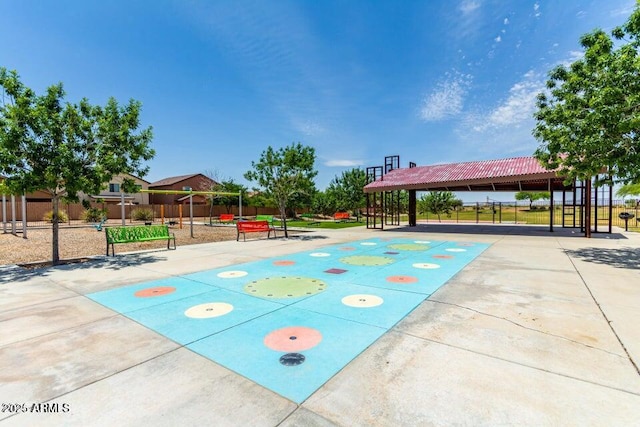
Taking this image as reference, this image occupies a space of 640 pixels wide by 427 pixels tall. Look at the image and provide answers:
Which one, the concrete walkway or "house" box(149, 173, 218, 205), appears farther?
"house" box(149, 173, 218, 205)

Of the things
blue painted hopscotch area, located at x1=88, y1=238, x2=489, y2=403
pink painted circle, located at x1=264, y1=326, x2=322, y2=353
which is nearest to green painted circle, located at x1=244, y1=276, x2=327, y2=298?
blue painted hopscotch area, located at x1=88, y1=238, x2=489, y2=403

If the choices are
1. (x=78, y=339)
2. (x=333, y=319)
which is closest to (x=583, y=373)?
(x=333, y=319)

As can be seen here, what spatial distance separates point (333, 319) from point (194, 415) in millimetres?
2559

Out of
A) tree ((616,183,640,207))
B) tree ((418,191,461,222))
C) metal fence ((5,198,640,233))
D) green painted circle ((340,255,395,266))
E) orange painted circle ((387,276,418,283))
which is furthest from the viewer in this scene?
tree ((418,191,461,222))

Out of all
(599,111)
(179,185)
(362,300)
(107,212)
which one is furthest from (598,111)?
(179,185)

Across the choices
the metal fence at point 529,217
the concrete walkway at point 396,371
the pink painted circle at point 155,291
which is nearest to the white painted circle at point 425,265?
the concrete walkway at point 396,371

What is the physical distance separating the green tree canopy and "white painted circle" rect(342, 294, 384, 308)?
8.58 metres

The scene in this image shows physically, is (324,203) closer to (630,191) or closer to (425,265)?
(425,265)

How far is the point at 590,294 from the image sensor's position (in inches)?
240

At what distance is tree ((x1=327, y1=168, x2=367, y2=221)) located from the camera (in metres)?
39.9

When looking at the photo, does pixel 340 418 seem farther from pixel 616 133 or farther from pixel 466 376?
pixel 616 133

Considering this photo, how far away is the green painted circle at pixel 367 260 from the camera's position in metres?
9.49

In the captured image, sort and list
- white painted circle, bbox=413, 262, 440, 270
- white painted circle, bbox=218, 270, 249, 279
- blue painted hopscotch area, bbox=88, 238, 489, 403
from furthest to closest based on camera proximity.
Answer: white painted circle, bbox=413, 262, 440, 270
white painted circle, bbox=218, 270, 249, 279
blue painted hopscotch area, bbox=88, 238, 489, 403

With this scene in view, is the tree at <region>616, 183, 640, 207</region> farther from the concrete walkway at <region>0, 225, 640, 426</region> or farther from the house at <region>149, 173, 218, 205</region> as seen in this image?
the house at <region>149, 173, 218, 205</region>
